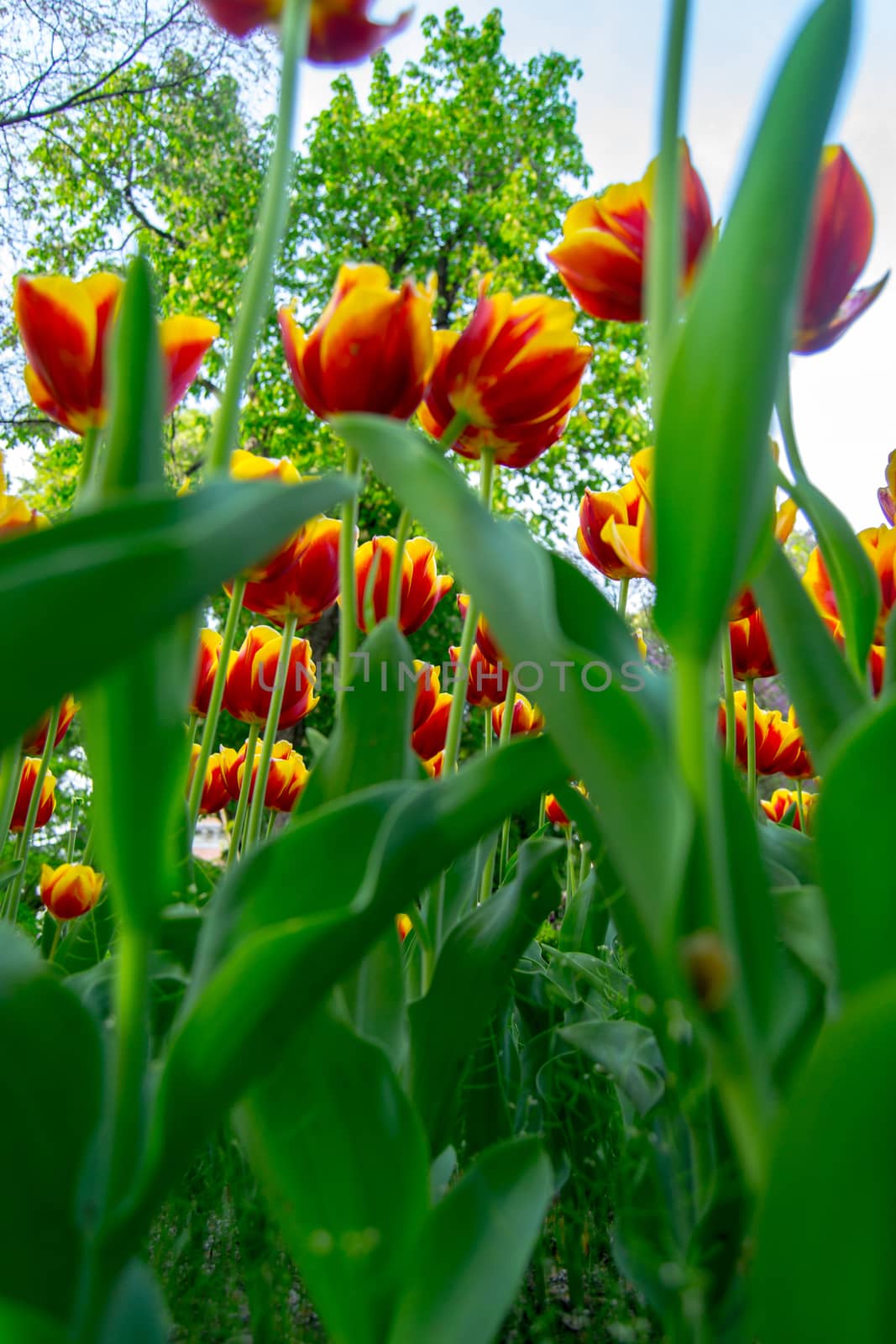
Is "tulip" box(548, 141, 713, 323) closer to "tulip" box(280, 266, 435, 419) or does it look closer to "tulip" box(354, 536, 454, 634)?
"tulip" box(280, 266, 435, 419)

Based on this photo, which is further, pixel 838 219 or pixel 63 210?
pixel 63 210

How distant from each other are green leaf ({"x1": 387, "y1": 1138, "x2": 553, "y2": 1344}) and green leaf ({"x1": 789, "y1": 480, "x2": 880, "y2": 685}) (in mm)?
263

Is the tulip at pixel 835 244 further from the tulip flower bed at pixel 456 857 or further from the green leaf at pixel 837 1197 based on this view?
the green leaf at pixel 837 1197

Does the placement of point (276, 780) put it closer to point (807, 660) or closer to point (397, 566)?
point (397, 566)

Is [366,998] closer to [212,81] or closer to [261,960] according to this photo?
[261,960]

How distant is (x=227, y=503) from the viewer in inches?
10.2

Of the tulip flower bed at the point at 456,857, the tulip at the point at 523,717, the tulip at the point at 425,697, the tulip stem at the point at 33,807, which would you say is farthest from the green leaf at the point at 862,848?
the tulip at the point at 523,717

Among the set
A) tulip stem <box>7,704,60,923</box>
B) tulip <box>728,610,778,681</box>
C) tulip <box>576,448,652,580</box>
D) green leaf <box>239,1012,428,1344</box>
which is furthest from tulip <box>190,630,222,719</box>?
green leaf <box>239,1012,428,1344</box>

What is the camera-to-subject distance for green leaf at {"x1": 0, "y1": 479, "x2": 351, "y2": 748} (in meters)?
0.22

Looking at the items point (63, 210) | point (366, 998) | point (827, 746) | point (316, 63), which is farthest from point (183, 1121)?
point (63, 210)

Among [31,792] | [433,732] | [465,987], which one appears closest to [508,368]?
[465,987]

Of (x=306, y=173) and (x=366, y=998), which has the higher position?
(x=306, y=173)

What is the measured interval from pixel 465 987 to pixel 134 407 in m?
0.30

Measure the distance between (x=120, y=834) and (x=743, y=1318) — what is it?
0.26 metres
